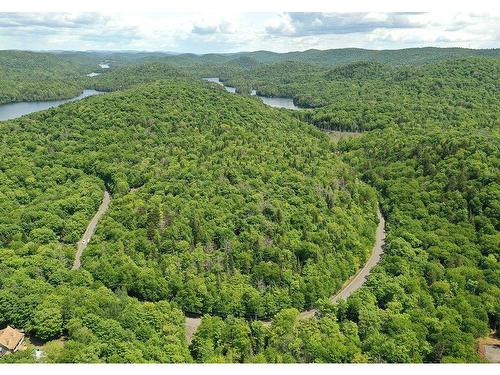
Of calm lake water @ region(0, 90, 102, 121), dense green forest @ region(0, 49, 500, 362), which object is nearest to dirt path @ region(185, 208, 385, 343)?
dense green forest @ region(0, 49, 500, 362)

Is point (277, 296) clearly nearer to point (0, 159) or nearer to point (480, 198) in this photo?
point (480, 198)

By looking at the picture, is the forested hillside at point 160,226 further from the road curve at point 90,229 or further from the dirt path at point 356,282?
the road curve at point 90,229

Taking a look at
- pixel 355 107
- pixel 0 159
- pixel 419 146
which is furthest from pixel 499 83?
pixel 0 159

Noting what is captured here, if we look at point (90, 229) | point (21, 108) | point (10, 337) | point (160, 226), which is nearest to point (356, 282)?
point (160, 226)

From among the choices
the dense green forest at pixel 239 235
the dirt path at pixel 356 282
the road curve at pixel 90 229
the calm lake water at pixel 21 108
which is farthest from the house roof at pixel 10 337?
the calm lake water at pixel 21 108

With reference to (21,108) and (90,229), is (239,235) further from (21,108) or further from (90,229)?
(21,108)

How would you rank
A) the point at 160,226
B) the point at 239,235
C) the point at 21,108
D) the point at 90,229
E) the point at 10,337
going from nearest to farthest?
the point at 10,337 → the point at 239,235 → the point at 160,226 → the point at 90,229 → the point at 21,108

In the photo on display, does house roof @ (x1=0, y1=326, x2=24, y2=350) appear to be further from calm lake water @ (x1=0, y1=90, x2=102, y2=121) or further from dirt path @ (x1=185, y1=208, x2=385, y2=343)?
calm lake water @ (x1=0, y1=90, x2=102, y2=121)
